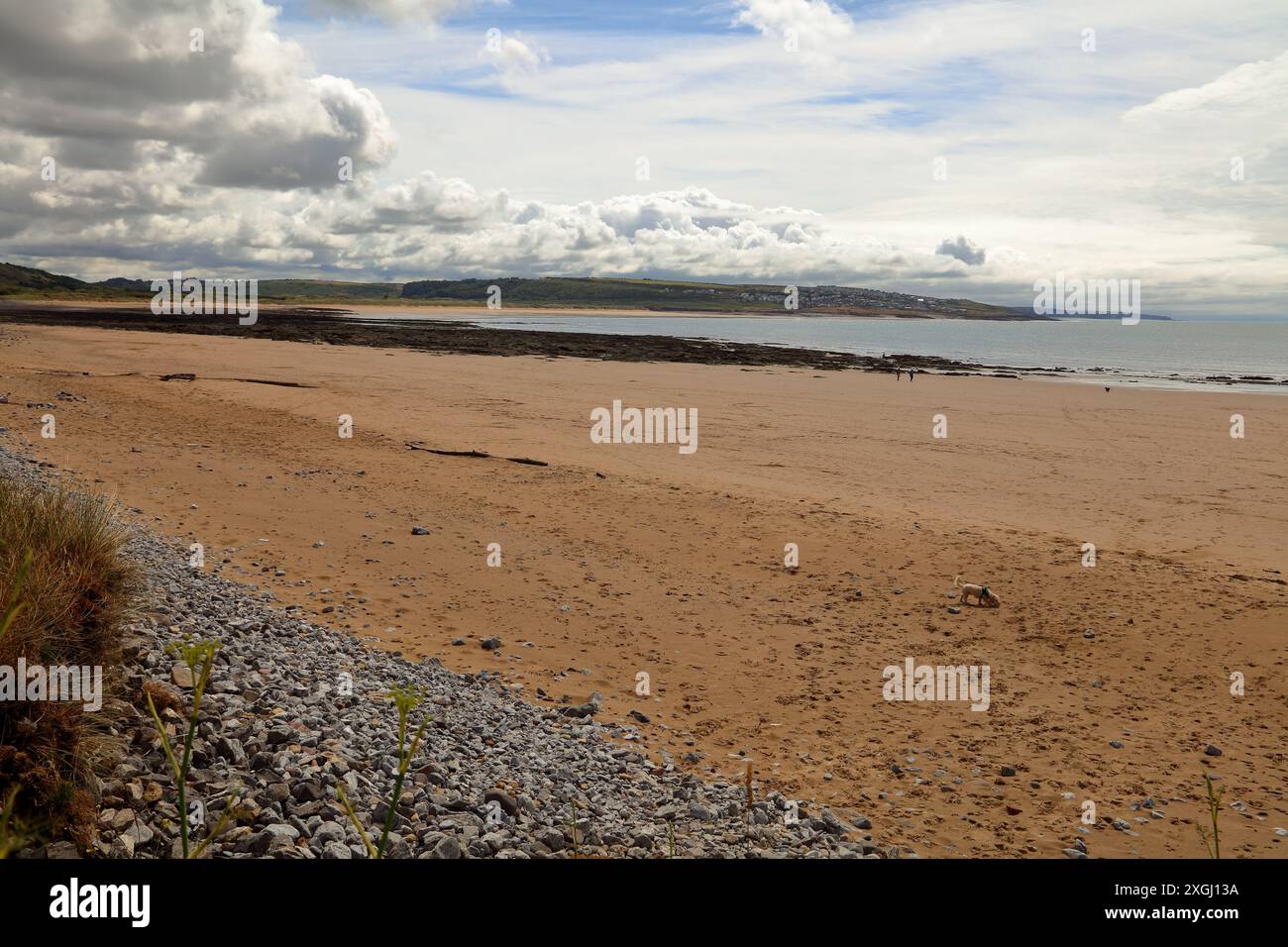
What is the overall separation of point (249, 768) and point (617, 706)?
334 cm

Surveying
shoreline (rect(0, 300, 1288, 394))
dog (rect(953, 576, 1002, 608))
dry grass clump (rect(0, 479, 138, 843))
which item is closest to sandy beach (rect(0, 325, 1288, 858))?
dog (rect(953, 576, 1002, 608))

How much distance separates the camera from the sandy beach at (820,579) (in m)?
6.77

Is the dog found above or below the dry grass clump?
below

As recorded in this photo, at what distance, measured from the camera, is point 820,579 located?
11516mm

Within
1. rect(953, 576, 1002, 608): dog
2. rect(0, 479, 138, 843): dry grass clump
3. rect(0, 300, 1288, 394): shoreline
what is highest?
rect(0, 300, 1288, 394): shoreline

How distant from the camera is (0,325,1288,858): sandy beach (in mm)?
6773

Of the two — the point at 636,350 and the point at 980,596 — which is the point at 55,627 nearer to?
the point at 980,596

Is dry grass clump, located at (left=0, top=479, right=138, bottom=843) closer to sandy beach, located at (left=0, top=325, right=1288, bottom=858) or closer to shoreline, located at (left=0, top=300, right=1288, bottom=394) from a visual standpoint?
sandy beach, located at (left=0, top=325, right=1288, bottom=858)

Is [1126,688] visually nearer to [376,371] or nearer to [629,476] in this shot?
[629,476]

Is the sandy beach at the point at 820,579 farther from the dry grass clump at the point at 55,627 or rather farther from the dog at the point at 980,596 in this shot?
the dry grass clump at the point at 55,627

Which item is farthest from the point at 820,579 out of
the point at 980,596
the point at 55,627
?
the point at 55,627

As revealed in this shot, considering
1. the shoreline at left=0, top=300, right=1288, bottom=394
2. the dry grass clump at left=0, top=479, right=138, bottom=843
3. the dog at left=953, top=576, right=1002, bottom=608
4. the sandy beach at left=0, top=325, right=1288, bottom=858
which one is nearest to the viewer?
the dry grass clump at left=0, top=479, right=138, bottom=843

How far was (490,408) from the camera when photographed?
27.6m
